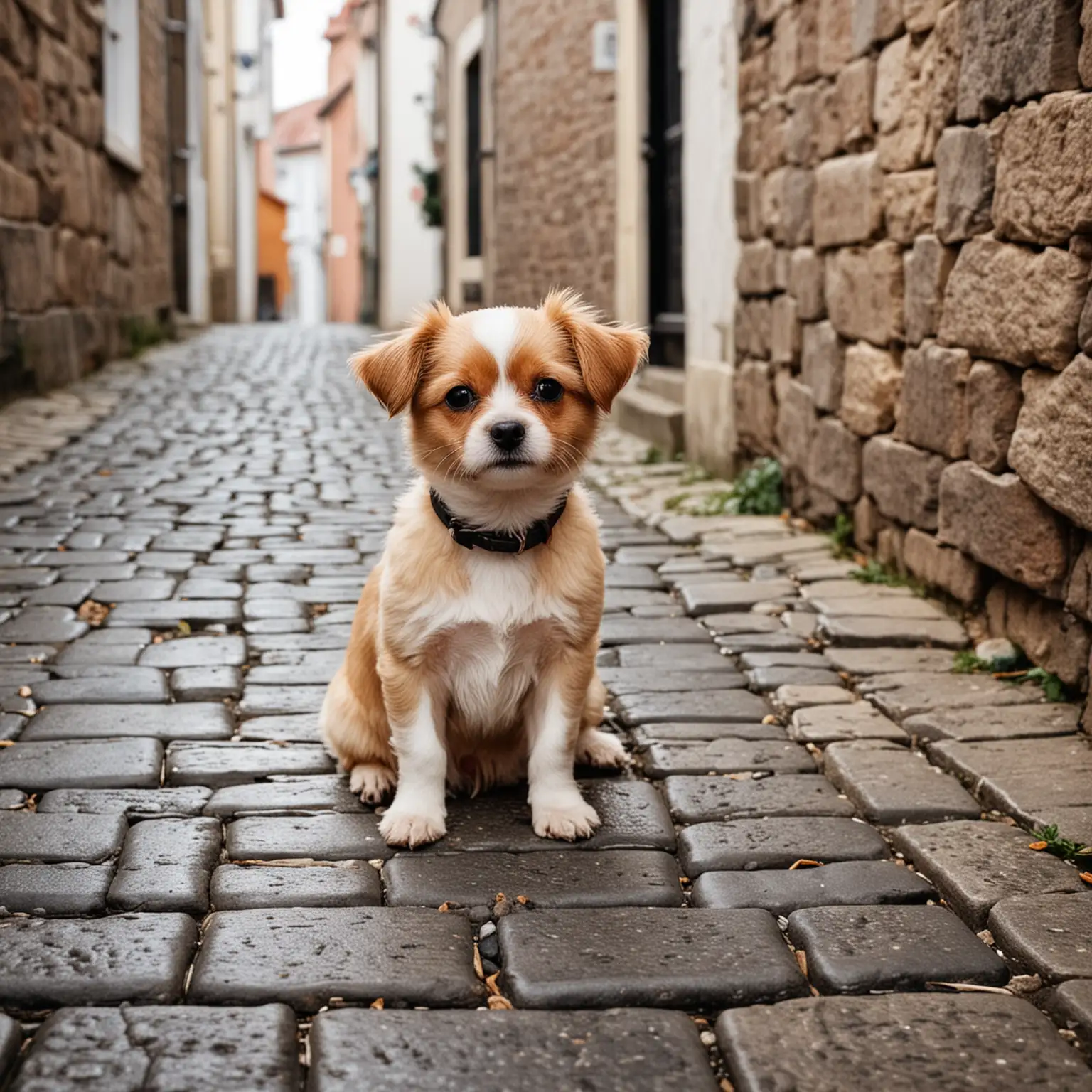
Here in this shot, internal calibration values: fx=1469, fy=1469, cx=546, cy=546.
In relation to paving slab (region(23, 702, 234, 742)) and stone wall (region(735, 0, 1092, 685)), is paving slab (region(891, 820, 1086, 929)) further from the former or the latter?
paving slab (region(23, 702, 234, 742))

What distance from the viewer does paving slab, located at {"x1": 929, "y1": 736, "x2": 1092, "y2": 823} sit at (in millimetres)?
3133

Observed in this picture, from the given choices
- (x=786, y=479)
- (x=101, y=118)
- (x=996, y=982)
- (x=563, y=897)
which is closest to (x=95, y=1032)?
→ (x=563, y=897)

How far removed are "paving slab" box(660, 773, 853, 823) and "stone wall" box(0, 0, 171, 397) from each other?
7.22 meters

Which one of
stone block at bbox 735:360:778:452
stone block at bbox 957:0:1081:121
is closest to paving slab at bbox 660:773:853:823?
stone block at bbox 957:0:1081:121

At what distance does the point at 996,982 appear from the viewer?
2.38 m

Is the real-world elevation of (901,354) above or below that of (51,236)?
below

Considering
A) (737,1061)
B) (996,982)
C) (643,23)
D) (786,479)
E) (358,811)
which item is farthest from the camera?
(643,23)

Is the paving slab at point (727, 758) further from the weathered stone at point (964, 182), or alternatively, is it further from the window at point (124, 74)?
the window at point (124, 74)

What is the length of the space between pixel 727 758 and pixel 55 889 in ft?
5.17

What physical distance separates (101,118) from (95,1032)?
12.0 metres

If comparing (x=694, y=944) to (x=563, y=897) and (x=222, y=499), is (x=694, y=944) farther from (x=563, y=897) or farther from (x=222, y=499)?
(x=222, y=499)

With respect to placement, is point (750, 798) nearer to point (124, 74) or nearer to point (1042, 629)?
point (1042, 629)

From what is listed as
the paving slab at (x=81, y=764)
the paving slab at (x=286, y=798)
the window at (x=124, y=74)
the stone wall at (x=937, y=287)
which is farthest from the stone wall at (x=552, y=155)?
the paving slab at (x=286, y=798)

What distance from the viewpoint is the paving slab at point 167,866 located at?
264cm
